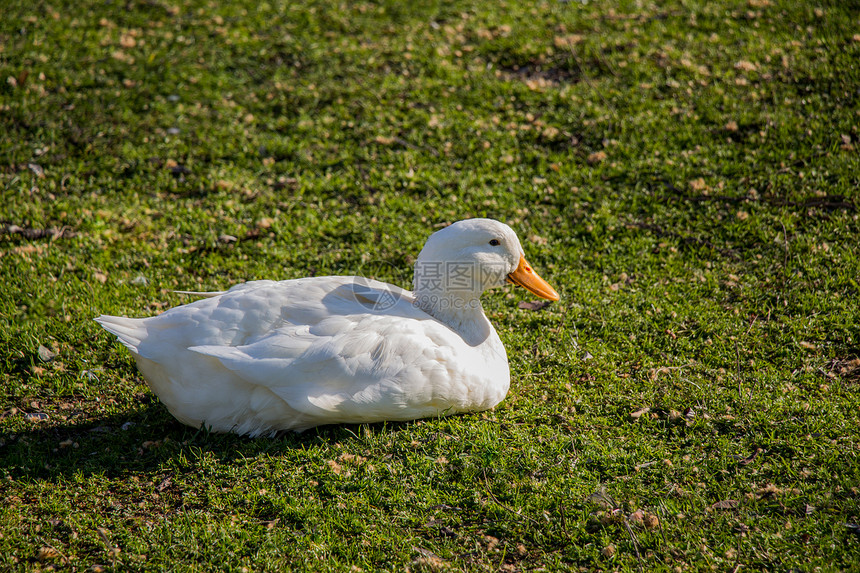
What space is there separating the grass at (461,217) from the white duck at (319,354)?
0.76 feet

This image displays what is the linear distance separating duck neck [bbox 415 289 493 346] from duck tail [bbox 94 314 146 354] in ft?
5.92

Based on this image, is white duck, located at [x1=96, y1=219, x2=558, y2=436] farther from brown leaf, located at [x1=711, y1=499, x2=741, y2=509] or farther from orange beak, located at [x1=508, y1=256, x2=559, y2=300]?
brown leaf, located at [x1=711, y1=499, x2=741, y2=509]

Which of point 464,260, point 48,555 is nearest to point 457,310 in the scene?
point 464,260

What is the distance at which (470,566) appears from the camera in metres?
3.48

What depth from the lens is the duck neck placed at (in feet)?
15.5

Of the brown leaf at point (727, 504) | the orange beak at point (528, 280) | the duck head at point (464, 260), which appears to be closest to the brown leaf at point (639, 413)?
the brown leaf at point (727, 504)

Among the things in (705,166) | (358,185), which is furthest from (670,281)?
(358,185)

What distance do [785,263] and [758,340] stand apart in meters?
1.02

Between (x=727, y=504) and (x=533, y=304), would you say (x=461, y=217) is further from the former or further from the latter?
(x=727, y=504)

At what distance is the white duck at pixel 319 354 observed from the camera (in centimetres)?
405

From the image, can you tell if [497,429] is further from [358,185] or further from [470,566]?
[358,185]

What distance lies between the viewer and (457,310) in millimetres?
4750

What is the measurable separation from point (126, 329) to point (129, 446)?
2.54 feet

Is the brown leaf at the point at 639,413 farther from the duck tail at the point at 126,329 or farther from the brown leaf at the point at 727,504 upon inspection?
the duck tail at the point at 126,329
